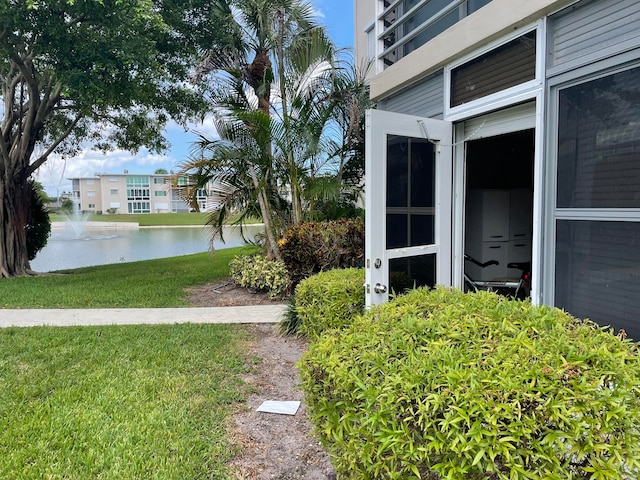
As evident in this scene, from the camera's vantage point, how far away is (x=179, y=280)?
9250mm

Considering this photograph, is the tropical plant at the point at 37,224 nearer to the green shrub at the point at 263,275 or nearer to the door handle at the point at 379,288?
the green shrub at the point at 263,275

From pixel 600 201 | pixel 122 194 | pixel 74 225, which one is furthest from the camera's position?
pixel 122 194

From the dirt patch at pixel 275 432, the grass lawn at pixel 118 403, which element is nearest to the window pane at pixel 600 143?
the dirt patch at pixel 275 432

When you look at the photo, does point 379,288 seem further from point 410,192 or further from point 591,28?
point 591,28

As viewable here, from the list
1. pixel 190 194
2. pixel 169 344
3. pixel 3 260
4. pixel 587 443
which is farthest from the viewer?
pixel 3 260

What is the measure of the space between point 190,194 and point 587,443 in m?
7.09

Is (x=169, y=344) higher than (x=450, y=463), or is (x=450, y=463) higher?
(x=450, y=463)

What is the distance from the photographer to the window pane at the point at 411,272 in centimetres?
351

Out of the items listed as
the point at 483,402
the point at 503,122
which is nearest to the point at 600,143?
the point at 503,122

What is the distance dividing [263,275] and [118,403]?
442 centimetres

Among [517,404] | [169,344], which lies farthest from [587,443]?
[169,344]

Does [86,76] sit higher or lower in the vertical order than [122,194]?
lower

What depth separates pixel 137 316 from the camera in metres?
6.18

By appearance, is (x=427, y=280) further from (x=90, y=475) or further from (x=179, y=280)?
(x=179, y=280)
